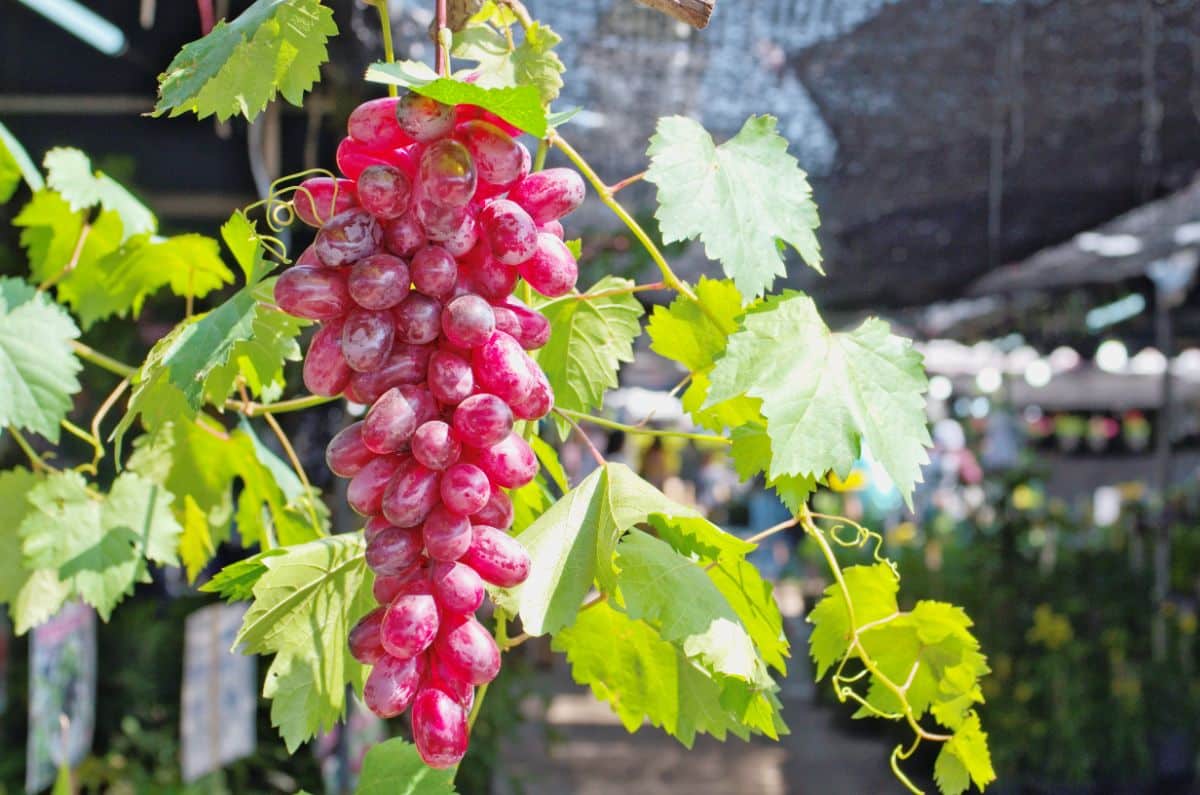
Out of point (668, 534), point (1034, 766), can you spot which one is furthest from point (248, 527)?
point (1034, 766)

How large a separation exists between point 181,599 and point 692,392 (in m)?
2.43

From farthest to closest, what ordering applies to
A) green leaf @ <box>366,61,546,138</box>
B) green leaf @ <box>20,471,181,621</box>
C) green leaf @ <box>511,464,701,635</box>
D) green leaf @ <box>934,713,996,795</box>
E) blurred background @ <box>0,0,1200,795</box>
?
blurred background @ <box>0,0,1200,795</box> → green leaf @ <box>20,471,181,621</box> → green leaf @ <box>934,713,996,795</box> → green leaf @ <box>511,464,701,635</box> → green leaf @ <box>366,61,546,138</box>

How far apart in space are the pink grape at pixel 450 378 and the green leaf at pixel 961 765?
0.39m

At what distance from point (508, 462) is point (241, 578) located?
188mm

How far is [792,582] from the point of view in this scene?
849cm

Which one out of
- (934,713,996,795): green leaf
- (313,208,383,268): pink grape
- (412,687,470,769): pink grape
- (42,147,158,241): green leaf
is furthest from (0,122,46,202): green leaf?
(934,713,996,795): green leaf

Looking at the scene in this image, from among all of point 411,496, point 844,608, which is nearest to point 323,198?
point 411,496

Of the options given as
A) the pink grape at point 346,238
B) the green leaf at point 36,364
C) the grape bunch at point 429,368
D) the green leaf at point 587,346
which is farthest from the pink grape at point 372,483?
the green leaf at point 36,364

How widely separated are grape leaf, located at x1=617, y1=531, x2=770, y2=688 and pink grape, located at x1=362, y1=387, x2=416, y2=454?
0.15m

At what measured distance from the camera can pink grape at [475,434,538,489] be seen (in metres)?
0.57

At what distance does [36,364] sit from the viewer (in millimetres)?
792

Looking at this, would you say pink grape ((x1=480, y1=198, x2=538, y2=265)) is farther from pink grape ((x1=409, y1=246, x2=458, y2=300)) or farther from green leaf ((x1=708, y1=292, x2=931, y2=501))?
green leaf ((x1=708, y1=292, x2=931, y2=501))

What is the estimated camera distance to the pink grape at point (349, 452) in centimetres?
57

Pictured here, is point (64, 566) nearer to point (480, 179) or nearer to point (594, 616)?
point (594, 616)
